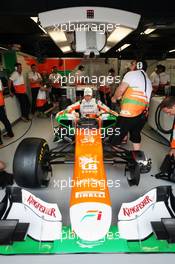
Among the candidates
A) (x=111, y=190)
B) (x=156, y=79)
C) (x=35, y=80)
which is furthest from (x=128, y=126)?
(x=35, y=80)

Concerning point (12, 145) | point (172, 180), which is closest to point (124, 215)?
point (172, 180)

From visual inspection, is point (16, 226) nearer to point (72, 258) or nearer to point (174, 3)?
point (72, 258)

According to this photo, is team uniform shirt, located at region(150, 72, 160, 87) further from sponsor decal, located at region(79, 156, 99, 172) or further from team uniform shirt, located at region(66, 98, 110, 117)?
sponsor decal, located at region(79, 156, 99, 172)

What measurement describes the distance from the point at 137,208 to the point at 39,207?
0.73 meters

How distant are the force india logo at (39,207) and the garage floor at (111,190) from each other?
211mm

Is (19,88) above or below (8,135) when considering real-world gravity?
above

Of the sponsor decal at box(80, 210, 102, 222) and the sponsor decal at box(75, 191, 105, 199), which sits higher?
the sponsor decal at box(75, 191, 105, 199)

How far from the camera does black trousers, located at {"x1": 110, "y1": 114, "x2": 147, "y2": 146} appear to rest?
9.30ft

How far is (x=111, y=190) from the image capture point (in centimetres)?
247

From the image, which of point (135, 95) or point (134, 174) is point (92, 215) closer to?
point (134, 174)

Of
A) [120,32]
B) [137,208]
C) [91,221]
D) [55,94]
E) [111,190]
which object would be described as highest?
[120,32]

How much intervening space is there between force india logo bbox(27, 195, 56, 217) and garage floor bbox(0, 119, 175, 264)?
0.21 meters

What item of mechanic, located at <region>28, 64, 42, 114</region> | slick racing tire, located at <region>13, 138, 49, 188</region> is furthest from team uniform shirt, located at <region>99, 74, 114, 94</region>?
mechanic, located at <region>28, 64, 42, 114</region>

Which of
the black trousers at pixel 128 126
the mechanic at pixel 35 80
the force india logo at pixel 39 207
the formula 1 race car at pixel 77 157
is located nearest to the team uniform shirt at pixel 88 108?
the black trousers at pixel 128 126
